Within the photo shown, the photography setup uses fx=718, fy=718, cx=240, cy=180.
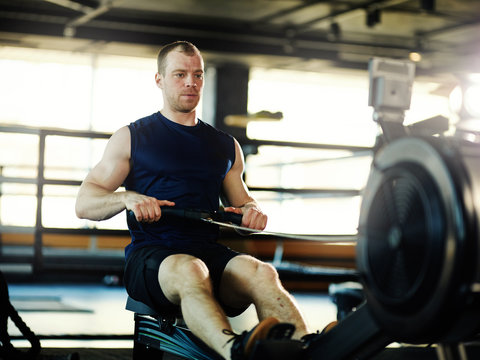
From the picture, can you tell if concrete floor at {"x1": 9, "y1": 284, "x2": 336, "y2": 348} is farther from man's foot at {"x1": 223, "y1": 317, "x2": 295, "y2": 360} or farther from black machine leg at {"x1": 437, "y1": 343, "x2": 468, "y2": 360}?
black machine leg at {"x1": 437, "y1": 343, "x2": 468, "y2": 360}

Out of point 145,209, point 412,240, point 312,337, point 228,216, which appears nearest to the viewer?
point 412,240

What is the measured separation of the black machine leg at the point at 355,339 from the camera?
1678 millimetres

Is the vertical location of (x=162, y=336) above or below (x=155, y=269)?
below

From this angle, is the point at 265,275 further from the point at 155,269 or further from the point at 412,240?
the point at 412,240

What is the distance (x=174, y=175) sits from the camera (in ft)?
7.35

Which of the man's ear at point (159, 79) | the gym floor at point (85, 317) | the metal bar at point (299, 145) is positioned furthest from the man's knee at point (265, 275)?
the metal bar at point (299, 145)

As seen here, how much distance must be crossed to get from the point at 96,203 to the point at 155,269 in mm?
305

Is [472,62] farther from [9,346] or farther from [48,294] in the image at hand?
[9,346]

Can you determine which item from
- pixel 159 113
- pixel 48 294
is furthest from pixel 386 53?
pixel 159 113

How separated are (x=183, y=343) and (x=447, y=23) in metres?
7.18

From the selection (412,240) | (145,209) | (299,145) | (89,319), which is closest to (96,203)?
(145,209)

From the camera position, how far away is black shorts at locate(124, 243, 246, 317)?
6.68 feet

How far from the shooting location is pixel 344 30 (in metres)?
8.90

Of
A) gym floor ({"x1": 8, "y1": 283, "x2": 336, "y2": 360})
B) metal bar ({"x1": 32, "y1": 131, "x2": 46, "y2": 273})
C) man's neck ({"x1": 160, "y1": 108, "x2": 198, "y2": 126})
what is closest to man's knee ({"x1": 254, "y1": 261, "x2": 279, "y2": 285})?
man's neck ({"x1": 160, "y1": 108, "x2": 198, "y2": 126})
